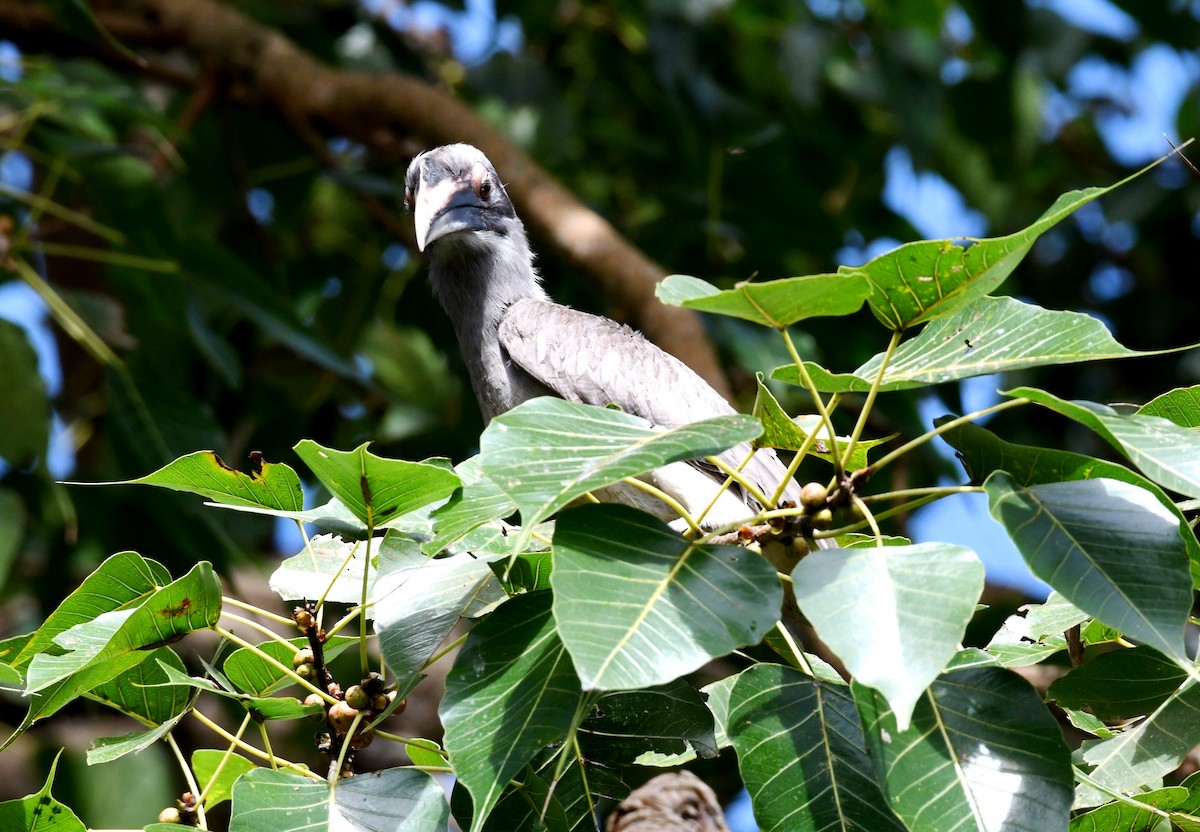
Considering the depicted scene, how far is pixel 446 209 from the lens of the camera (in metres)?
4.01

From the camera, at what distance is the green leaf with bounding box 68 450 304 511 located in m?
1.83

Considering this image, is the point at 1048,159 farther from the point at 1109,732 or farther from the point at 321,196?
the point at 1109,732

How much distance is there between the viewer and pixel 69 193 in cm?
521

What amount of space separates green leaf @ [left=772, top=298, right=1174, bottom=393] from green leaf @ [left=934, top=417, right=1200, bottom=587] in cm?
12

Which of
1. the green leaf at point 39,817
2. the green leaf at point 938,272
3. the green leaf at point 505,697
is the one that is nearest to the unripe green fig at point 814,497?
the green leaf at point 938,272

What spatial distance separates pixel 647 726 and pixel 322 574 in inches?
26.4

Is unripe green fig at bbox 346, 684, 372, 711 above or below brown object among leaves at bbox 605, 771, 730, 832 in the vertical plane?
above

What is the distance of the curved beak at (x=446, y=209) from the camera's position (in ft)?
12.6

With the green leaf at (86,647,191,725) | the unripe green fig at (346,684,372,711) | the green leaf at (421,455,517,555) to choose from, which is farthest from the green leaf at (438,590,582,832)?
the green leaf at (86,647,191,725)

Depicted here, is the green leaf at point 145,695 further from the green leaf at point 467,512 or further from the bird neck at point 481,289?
the bird neck at point 481,289

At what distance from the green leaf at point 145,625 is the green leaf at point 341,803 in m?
0.26

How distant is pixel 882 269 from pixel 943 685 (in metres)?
0.56

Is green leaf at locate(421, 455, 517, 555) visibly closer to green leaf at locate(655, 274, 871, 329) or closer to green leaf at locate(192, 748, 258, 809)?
green leaf at locate(655, 274, 871, 329)

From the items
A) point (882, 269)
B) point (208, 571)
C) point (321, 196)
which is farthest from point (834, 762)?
point (321, 196)
